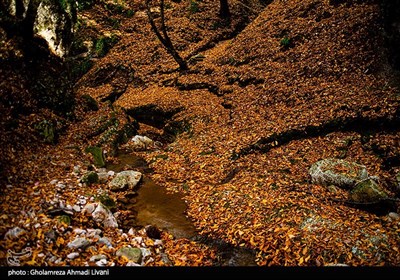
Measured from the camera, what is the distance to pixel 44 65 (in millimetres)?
8484

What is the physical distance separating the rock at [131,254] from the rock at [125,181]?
2.35 metres

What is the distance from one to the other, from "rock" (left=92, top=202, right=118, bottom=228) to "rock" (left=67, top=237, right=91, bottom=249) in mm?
696

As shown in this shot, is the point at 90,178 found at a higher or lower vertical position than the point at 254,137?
higher

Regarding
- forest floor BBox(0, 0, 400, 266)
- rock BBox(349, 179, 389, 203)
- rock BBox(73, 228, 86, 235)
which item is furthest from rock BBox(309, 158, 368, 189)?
rock BBox(73, 228, 86, 235)

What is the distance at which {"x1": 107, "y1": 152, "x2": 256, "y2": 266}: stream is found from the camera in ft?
14.9

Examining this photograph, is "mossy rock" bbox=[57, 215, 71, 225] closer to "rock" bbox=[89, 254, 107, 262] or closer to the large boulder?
"rock" bbox=[89, 254, 107, 262]

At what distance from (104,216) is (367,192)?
4913 mm

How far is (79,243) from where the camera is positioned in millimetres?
4055

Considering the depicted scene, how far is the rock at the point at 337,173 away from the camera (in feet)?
17.7

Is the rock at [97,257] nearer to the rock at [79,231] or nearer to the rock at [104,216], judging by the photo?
the rock at [79,231]

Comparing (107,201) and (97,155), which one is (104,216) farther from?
(97,155)

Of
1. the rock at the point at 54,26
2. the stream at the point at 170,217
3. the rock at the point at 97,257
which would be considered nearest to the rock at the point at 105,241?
the rock at the point at 97,257
